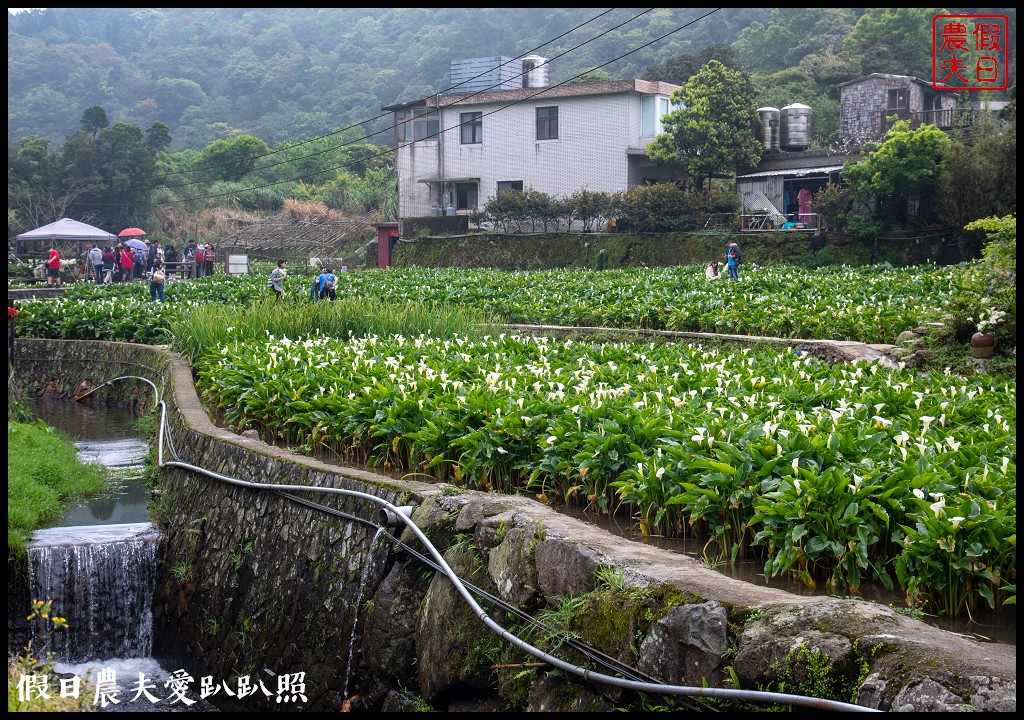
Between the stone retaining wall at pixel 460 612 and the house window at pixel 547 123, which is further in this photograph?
the house window at pixel 547 123

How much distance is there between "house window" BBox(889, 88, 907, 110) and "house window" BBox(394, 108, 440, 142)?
810 inches

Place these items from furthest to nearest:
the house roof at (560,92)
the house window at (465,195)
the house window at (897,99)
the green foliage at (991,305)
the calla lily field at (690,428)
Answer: the house window at (465,195) < the house roof at (560,92) < the house window at (897,99) < the green foliage at (991,305) < the calla lily field at (690,428)

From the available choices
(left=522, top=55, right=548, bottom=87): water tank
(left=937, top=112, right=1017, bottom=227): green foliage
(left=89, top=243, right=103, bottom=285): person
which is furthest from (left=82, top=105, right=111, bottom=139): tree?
(left=937, top=112, right=1017, bottom=227): green foliage

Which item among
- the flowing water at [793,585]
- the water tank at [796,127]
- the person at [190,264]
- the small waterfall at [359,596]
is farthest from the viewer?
the water tank at [796,127]

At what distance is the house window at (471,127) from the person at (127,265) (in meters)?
17.1

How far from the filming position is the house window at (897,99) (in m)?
40.6

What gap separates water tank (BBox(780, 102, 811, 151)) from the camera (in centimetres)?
4141

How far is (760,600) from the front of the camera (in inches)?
183

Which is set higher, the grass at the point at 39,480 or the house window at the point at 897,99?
the house window at the point at 897,99

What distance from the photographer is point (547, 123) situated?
45.2m

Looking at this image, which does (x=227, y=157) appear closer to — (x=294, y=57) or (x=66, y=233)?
(x=66, y=233)

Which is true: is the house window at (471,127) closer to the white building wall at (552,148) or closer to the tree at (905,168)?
the white building wall at (552,148)

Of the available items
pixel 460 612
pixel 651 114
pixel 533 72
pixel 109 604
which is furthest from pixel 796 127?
pixel 460 612

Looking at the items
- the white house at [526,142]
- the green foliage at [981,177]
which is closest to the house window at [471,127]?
the white house at [526,142]
